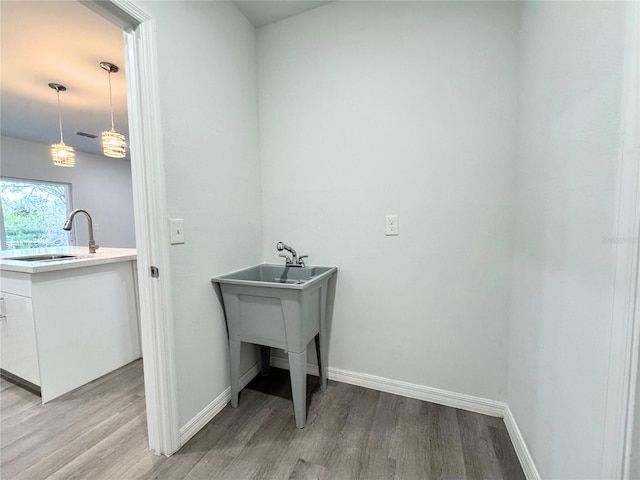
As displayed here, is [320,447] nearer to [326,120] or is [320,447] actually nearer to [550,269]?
[550,269]

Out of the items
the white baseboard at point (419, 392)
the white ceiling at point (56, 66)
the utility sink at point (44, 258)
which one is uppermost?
the white ceiling at point (56, 66)

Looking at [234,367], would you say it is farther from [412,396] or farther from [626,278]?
[626,278]

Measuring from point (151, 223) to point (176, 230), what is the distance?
0.12 metres

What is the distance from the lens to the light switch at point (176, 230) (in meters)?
1.34

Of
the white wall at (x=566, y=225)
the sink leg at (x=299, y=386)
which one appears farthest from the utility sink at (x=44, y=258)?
the white wall at (x=566, y=225)

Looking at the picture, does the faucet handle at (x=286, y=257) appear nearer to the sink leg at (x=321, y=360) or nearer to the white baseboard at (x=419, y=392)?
the sink leg at (x=321, y=360)

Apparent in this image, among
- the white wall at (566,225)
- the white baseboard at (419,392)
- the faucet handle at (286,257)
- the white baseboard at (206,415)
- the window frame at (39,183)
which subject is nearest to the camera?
the white wall at (566,225)

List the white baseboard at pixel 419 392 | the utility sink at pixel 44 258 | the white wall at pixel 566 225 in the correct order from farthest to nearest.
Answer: the utility sink at pixel 44 258, the white baseboard at pixel 419 392, the white wall at pixel 566 225

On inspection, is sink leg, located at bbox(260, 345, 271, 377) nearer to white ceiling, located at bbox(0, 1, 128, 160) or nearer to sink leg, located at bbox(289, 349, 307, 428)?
sink leg, located at bbox(289, 349, 307, 428)

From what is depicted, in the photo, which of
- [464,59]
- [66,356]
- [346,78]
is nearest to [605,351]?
[464,59]

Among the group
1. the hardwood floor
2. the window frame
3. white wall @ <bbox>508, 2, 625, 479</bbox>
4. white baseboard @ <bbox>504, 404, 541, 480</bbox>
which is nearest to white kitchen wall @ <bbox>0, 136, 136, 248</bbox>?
the window frame

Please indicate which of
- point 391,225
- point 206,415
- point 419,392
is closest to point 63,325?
point 206,415

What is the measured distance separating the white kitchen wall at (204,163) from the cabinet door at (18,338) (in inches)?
46.4

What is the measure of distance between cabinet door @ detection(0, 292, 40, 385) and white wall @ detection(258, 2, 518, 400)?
68.7 inches
